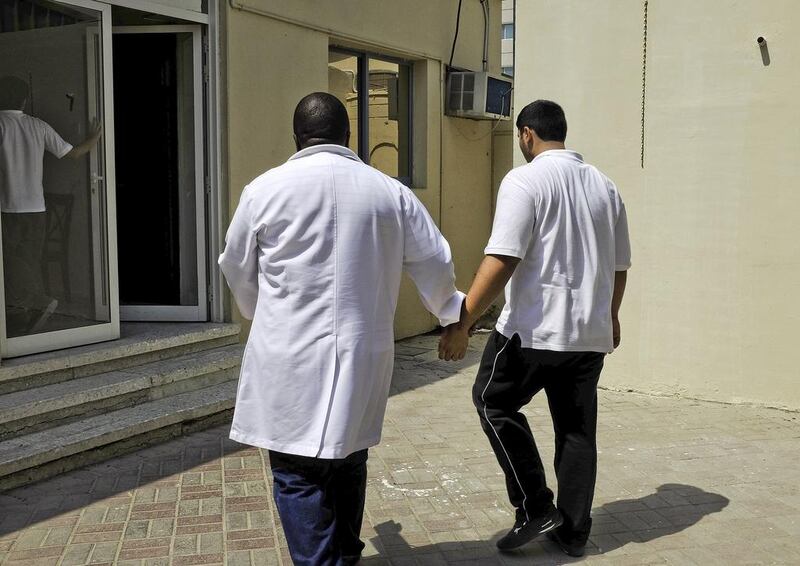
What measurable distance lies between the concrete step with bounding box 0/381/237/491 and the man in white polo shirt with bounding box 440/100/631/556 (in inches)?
92.5

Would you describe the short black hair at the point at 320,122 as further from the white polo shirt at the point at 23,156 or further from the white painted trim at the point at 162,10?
the white painted trim at the point at 162,10

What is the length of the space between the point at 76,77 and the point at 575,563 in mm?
4283

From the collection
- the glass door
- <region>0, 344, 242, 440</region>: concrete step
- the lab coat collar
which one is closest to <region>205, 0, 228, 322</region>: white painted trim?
<region>0, 344, 242, 440</region>: concrete step

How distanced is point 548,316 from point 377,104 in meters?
5.52

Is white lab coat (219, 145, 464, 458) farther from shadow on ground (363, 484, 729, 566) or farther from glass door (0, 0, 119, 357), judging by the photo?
glass door (0, 0, 119, 357)

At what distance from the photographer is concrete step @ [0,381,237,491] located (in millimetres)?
4621

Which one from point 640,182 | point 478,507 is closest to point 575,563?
point 478,507

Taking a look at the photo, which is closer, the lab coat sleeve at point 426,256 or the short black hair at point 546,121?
the lab coat sleeve at point 426,256

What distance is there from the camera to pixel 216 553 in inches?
151

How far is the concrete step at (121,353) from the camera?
5.11 metres

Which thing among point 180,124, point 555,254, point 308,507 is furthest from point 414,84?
point 308,507

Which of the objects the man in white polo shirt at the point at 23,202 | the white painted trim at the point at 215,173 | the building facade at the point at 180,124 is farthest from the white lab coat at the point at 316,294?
the white painted trim at the point at 215,173

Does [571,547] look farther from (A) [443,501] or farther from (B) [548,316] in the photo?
(B) [548,316]

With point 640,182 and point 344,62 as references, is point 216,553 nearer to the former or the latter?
point 640,182
